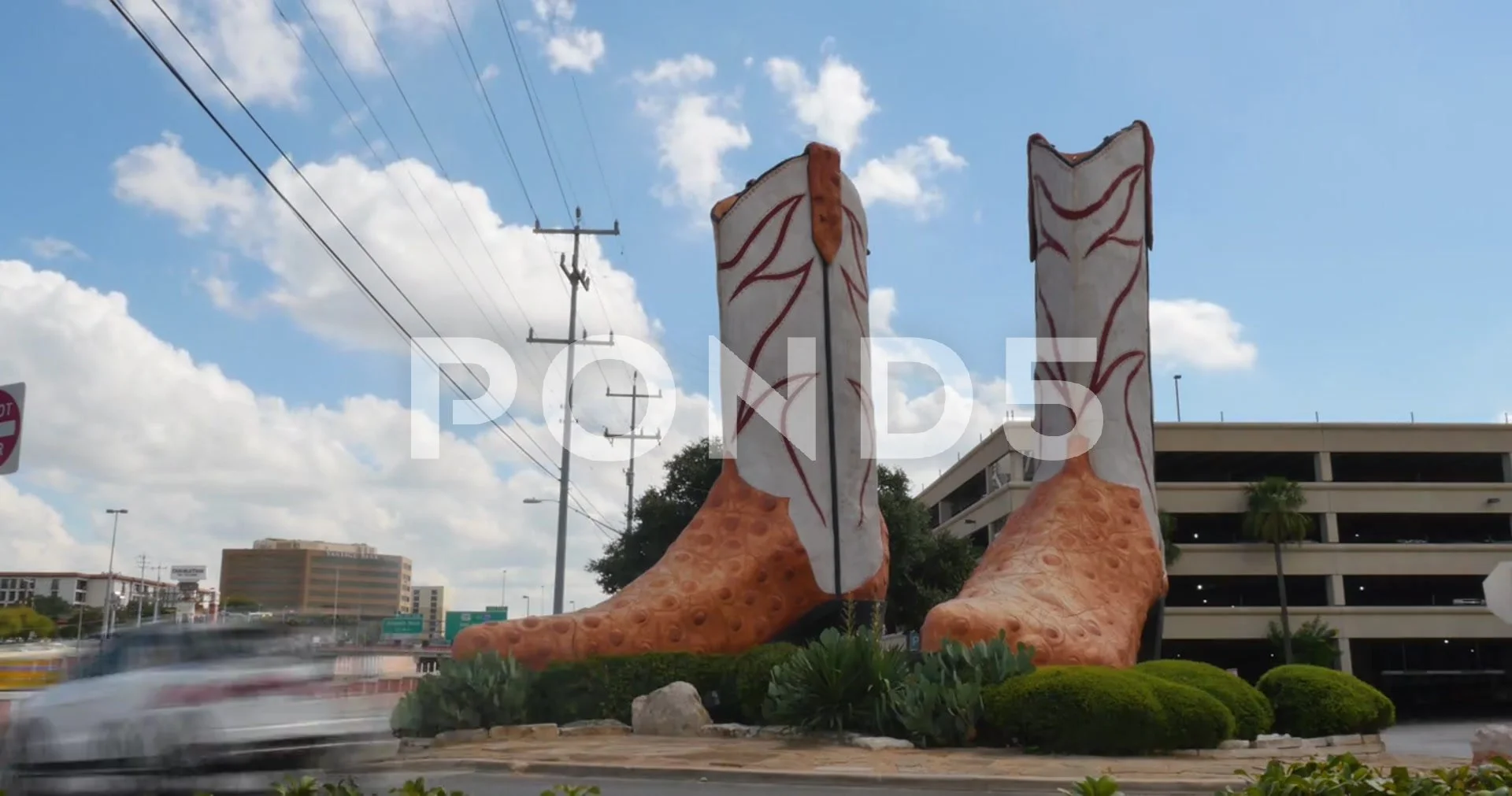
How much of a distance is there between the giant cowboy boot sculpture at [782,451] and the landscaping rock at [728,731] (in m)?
1.36

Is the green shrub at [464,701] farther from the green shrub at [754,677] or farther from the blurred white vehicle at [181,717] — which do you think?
the blurred white vehicle at [181,717]

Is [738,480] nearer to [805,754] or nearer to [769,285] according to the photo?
[769,285]

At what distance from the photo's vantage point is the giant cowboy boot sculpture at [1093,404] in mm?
14445

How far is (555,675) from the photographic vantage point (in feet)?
43.9

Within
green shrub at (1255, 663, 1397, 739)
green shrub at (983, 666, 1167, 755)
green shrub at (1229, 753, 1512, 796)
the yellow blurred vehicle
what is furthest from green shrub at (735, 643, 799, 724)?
green shrub at (1229, 753, 1512, 796)

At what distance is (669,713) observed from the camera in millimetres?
12984

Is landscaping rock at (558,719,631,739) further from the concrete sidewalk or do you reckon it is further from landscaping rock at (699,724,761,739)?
the concrete sidewalk

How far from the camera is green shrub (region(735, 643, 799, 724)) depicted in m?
13.1

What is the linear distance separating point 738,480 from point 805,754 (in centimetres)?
524

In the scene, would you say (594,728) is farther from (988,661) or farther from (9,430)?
(9,430)

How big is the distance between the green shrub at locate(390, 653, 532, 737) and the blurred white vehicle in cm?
563

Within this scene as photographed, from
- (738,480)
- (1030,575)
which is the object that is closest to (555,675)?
(738,480)

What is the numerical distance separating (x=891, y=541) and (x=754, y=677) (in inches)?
701

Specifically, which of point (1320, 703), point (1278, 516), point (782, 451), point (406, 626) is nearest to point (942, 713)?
point (1320, 703)
